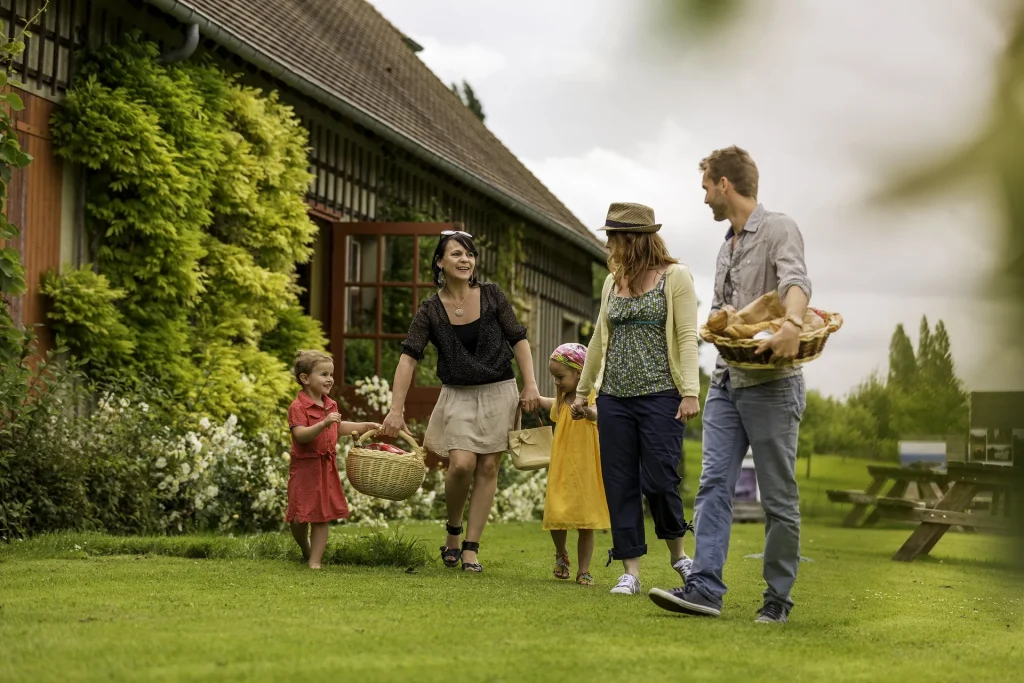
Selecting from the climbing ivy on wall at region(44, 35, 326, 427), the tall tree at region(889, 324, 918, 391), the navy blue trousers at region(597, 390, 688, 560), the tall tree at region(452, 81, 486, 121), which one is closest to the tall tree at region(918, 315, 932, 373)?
the tall tree at region(889, 324, 918, 391)

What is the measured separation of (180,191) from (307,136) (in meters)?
2.81

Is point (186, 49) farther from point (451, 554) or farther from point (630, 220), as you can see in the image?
point (630, 220)

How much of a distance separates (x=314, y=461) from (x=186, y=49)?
4753 mm

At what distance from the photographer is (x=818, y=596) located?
21.0 ft

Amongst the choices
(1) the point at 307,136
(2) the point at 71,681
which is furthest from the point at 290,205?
(2) the point at 71,681

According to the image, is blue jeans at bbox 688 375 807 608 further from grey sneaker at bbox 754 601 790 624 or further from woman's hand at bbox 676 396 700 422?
woman's hand at bbox 676 396 700 422

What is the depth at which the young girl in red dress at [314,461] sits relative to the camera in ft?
21.4

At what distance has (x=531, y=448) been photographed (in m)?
6.81

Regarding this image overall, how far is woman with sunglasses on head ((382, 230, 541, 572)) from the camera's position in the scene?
6852 mm

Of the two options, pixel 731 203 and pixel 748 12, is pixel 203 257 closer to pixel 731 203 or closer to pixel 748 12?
pixel 731 203

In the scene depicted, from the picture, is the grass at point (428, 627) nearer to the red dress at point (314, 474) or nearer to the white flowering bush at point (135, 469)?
the red dress at point (314, 474)

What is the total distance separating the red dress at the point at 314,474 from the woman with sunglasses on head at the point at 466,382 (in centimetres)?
33

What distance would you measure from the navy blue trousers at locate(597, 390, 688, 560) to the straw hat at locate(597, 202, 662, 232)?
0.70 meters

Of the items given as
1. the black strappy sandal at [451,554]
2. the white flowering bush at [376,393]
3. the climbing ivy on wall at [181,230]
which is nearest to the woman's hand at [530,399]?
the black strappy sandal at [451,554]
